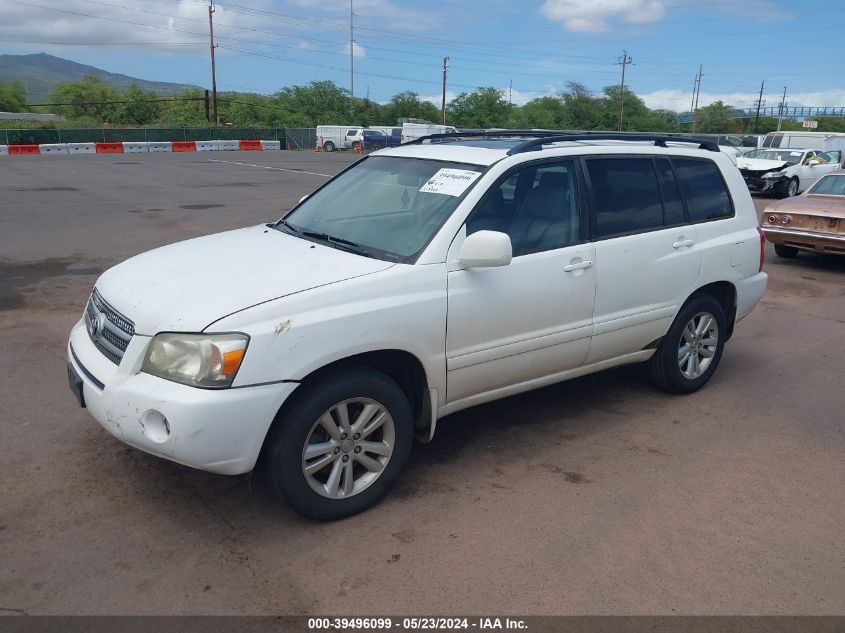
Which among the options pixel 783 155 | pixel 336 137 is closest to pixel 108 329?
pixel 783 155

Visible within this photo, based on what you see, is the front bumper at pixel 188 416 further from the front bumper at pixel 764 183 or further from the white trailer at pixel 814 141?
the white trailer at pixel 814 141

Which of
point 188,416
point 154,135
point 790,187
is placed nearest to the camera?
point 188,416

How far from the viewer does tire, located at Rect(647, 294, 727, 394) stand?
5227mm

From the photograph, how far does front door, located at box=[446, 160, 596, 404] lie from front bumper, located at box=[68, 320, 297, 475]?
1.08 meters

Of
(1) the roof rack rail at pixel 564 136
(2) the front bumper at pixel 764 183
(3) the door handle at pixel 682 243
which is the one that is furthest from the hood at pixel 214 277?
(2) the front bumper at pixel 764 183

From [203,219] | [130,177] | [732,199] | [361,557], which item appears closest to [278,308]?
[361,557]

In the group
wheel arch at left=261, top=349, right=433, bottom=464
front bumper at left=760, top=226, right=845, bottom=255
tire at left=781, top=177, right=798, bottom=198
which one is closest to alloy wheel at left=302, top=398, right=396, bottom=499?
wheel arch at left=261, top=349, right=433, bottom=464

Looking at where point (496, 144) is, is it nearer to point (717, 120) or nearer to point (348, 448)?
point (348, 448)

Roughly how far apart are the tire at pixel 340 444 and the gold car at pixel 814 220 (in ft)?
29.5

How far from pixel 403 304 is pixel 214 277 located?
960 millimetres

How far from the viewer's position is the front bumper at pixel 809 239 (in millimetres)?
10352

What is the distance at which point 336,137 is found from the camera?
1964 inches

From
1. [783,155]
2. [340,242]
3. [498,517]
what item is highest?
[783,155]

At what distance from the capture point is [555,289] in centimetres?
428
